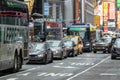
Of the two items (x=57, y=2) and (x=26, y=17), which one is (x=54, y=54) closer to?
(x=26, y=17)

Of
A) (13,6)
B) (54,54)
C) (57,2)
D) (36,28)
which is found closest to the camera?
(13,6)

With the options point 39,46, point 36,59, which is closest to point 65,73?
point 36,59

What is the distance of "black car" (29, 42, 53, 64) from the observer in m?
28.0

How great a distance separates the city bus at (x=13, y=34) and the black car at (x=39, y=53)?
432cm

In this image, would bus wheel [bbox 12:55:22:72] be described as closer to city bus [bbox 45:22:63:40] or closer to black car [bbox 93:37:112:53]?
city bus [bbox 45:22:63:40]

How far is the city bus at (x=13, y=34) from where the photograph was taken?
19.2m

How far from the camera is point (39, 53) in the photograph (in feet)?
92.6

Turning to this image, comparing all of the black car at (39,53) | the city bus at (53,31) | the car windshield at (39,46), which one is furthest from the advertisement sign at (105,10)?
the black car at (39,53)

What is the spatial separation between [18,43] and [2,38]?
2.93m

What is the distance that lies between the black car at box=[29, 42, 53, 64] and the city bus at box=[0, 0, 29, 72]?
4319 millimetres

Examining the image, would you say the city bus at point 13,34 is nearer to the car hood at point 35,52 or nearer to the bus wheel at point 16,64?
the bus wheel at point 16,64

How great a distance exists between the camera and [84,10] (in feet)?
478

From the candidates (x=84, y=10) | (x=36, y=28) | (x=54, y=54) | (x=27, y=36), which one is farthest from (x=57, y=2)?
(x=27, y=36)

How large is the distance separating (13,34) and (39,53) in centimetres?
760
